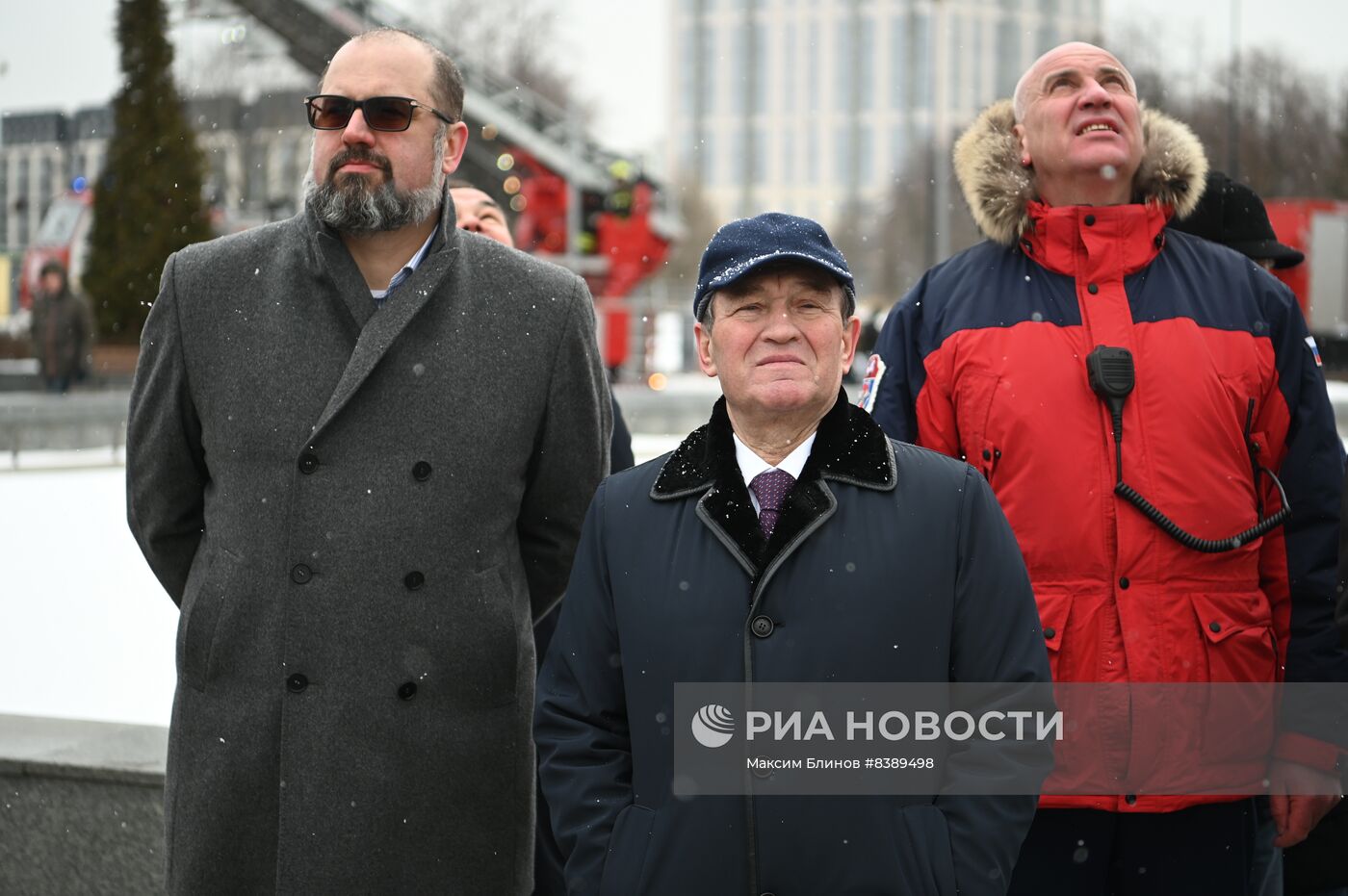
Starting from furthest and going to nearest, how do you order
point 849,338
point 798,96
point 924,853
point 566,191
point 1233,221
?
point 798,96 → point 566,191 → point 1233,221 → point 849,338 → point 924,853

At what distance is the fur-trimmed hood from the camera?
9.79ft

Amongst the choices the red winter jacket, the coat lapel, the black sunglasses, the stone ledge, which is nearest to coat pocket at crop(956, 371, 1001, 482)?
the red winter jacket

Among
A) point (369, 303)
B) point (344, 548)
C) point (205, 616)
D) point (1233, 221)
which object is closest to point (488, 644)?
point (344, 548)

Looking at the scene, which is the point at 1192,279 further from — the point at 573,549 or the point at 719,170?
the point at 719,170

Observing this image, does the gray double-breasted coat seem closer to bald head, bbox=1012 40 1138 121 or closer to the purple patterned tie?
the purple patterned tie

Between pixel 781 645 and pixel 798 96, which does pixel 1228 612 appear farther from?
pixel 798 96

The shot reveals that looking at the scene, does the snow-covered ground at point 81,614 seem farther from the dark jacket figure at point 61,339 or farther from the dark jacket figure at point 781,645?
the dark jacket figure at point 781,645

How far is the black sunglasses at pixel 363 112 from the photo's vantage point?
2.77 meters

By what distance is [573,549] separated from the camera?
291 cm

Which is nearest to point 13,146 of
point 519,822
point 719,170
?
point 519,822

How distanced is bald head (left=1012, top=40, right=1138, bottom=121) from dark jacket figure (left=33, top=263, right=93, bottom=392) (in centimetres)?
554

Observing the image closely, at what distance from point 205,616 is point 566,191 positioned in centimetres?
1995

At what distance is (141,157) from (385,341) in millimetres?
4334

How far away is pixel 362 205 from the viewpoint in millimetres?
2742
